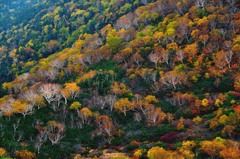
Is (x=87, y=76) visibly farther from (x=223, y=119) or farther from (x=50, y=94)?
(x=223, y=119)

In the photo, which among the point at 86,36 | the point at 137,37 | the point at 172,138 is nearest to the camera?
the point at 172,138

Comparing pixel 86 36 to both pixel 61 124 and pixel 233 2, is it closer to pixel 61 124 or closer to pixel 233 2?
pixel 233 2

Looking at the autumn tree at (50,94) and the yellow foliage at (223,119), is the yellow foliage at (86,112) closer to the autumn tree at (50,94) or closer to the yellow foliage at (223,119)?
the autumn tree at (50,94)

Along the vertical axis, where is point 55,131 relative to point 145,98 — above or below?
above

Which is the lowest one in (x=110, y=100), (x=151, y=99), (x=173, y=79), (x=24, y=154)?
(x=151, y=99)

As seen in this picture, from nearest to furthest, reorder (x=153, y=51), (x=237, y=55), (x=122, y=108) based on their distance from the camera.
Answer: (x=122, y=108)
(x=237, y=55)
(x=153, y=51)

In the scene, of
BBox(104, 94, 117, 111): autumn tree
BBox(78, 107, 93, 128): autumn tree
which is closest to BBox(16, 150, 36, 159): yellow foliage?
BBox(78, 107, 93, 128): autumn tree

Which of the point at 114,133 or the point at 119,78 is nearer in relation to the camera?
the point at 114,133

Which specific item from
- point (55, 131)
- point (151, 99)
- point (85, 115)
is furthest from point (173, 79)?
point (55, 131)

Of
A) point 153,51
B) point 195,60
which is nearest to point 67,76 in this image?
point 153,51
